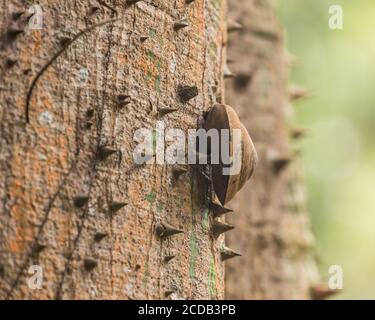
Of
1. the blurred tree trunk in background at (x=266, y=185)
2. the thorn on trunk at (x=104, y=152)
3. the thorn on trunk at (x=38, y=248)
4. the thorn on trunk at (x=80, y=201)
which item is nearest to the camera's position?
the thorn on trunk at (x=38, y=248)

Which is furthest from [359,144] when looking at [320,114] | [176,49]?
[176,49]

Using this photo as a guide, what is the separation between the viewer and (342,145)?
13.7 meters

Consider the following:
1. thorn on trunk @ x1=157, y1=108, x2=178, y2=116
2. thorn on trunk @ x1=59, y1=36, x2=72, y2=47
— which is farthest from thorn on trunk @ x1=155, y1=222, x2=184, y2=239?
thorn on trunk @ x1=59, y1=36, x2=72, y2=47

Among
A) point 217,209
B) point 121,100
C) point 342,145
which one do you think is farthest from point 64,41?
point 342,145

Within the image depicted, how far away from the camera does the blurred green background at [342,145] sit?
12875mm

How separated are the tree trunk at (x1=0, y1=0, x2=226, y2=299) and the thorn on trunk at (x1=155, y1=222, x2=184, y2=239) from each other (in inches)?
0.5

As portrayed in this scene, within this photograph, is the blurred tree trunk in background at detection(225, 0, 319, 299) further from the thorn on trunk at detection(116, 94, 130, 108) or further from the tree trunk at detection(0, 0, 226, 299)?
the thorn on trunk at detection(116, 94, 130, 108)

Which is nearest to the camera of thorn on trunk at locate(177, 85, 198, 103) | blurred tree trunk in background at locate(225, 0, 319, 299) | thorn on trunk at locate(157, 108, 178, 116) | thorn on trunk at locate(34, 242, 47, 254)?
thorn on trunk at locate(34, 242, 47, 254)

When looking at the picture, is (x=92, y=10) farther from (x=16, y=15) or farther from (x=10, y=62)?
(x=10, y=62)

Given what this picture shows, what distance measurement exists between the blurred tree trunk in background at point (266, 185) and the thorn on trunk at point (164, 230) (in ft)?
12.0

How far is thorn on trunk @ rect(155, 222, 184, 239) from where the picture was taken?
393cm

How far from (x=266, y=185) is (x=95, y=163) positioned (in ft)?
14.5

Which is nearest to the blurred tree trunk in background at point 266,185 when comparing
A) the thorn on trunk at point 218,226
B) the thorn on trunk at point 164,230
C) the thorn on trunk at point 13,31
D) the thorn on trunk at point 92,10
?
the thorn on trunk at point 218,226

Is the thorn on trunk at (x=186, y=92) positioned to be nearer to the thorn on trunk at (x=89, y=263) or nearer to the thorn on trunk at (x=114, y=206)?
the thorn on trunk at (x=114, y=206)
